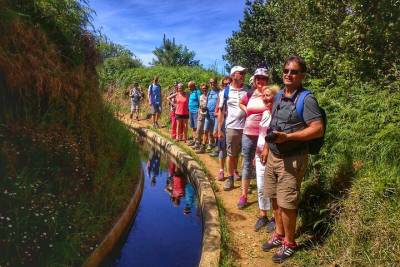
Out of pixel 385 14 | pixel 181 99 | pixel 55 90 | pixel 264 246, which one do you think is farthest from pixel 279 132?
pixel 181 99

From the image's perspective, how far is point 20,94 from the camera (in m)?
4.75

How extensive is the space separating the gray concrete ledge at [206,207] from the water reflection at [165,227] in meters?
0.35

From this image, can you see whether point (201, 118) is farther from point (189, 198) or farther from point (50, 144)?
point (50, 144)

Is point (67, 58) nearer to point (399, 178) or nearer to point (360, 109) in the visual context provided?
point (360, 109)

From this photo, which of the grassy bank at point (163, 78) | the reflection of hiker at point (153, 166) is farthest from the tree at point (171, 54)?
the reflection of hiker at point (153, 166)

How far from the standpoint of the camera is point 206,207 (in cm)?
614

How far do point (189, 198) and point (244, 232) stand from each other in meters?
2.72

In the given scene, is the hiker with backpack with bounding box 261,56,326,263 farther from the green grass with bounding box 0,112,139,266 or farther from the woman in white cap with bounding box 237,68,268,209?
the green grass with bounding box 0,112,139,266

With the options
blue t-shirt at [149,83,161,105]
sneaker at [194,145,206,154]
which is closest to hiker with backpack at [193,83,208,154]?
sneaker at [194,145,206,154]

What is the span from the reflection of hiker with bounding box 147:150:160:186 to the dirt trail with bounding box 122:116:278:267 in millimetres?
2708

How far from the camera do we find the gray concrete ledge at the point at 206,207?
4622 millimetres

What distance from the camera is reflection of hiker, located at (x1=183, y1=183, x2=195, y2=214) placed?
738cm

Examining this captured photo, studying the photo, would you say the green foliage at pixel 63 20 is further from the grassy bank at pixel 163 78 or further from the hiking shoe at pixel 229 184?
the grassy bank at pixel 163 78

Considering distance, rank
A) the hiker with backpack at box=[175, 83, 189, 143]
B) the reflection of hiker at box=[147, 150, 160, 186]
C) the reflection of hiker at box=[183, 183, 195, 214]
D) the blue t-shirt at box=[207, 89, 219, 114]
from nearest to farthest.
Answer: the reflection of hiker at box=[183, 183, 195, 214] → the blue t-shirt at box=[207, 89, 219, 114] → the reflection of hiker at box=[147, 150, 160, 186] → the hiker with backpack at box=[175, 83, 189, 143]
